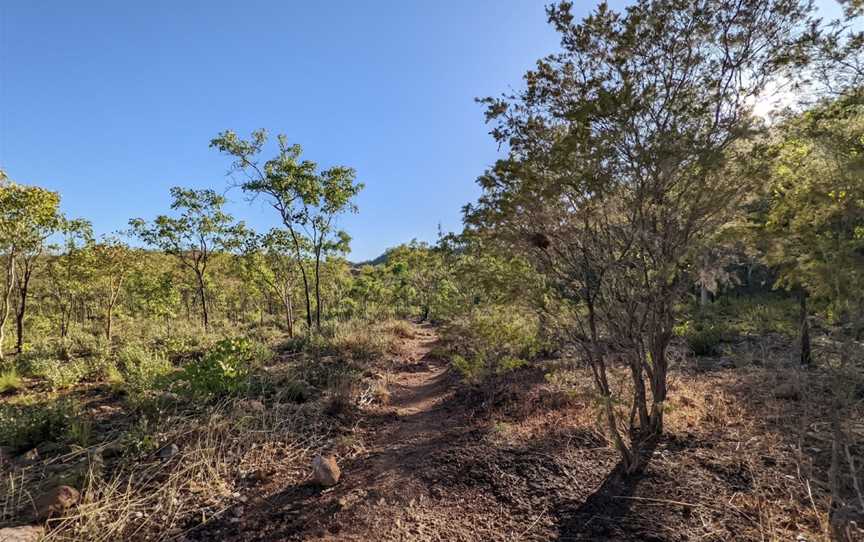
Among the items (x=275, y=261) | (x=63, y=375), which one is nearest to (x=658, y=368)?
(x=63, y=375)

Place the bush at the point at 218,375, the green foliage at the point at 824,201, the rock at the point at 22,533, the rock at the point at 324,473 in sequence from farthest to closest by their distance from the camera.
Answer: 1. the bush at the point at 218,375
2. the rock at the point at 324,473
3. the rock at the point at 22,533
4. the green foliage at the point at 824,201

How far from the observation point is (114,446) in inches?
147

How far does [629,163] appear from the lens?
118 inches

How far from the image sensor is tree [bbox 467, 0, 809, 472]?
293 cm

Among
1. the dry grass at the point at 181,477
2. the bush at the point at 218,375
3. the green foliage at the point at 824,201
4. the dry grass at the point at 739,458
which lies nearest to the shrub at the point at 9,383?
the bush at the point at 218,375

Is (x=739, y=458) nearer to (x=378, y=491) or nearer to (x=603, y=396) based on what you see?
(x=603, y=396)

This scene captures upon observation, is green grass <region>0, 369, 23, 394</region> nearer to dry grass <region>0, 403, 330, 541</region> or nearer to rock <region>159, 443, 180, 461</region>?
dry grass <region>0, 403, 330, 541</region>

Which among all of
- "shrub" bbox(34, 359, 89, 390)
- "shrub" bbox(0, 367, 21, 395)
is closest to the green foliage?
"shrub" bbox(34, 359, 89, 390)

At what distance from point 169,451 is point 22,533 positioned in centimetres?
112

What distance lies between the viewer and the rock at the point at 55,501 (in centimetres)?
282

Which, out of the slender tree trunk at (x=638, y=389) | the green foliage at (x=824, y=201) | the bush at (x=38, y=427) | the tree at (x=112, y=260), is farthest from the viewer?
the tree at (x=112, y=260)

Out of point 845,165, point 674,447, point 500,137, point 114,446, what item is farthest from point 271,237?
point 845,165

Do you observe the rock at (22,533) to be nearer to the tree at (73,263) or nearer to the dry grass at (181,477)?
the dry grass at (181,477)

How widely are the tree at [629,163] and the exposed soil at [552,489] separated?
49cm
